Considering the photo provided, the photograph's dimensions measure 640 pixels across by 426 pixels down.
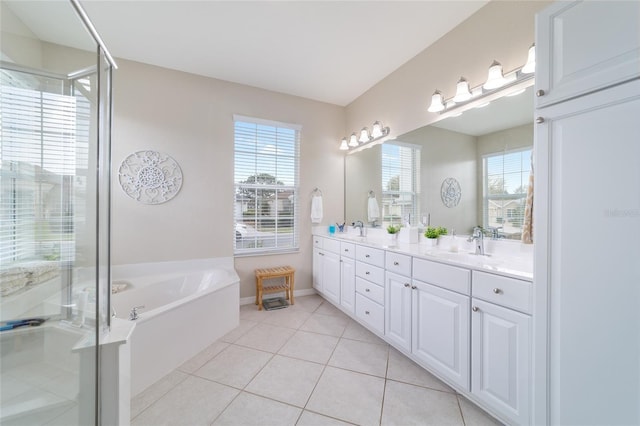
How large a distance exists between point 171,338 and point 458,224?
8.56ft

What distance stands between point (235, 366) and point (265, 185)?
84.9 inches

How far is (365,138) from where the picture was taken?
3270 millimetres

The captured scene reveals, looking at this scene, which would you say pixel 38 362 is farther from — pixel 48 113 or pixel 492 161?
pixel 492 161

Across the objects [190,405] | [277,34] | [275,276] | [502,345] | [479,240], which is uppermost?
[277,34]

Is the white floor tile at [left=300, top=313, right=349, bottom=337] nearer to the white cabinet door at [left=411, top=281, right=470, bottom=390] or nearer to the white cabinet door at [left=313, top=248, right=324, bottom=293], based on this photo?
the white cabinet door at [left=313, top=248, right=324, bottom=293]

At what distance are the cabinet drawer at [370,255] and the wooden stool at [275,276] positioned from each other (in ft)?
3.53

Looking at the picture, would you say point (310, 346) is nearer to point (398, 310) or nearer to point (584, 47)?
point (398, 310)

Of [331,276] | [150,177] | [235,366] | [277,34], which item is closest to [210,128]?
[150,177]

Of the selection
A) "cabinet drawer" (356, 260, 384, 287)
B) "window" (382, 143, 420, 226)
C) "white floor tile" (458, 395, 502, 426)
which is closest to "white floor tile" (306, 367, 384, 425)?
"white floor tile" (458, 395, 502, 426)

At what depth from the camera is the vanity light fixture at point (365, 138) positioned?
3.04 meters

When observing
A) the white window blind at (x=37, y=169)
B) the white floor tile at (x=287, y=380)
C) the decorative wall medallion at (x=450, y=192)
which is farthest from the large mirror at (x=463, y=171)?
the white window blind at (x=37, y=169)

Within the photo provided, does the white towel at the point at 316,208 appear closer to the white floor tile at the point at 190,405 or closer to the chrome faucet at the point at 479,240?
the chrome faucet at the point at 479,240

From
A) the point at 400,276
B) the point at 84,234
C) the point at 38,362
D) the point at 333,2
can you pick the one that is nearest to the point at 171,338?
the point at 38,362

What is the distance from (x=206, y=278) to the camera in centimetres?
282
